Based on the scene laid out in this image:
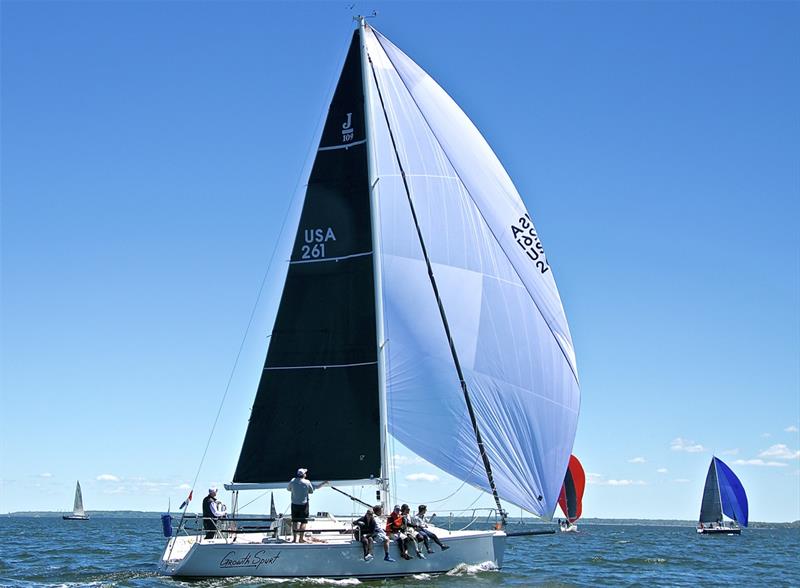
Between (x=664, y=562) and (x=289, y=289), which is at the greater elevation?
(x=289, y=289)

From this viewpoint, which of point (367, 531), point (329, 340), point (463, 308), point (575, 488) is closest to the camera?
point (367, 531)

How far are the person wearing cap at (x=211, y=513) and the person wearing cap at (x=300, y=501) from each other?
152cm

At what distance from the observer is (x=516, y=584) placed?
1975 centimetres

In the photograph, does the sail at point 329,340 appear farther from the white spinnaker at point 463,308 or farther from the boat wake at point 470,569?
the boat wake at point 470,569

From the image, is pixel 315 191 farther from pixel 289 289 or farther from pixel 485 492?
pixel 485 492

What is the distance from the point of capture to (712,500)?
74188 millimetres

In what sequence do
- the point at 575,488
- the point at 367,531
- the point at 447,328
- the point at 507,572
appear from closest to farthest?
the point at 367,531 < the point at 447,328 < the point at 507,572 < the point at 575,488

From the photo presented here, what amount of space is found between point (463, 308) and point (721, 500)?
5940 cm

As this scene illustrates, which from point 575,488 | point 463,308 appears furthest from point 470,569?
point 575,488

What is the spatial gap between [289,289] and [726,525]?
2498 inches

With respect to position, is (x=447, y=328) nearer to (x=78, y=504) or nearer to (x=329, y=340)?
(x=329, y=340)

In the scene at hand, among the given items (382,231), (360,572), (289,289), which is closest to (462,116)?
(382,231)

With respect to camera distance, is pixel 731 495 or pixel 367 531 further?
pixel 731 495

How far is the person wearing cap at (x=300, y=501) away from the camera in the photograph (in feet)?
61.0
